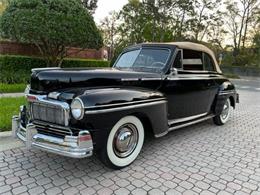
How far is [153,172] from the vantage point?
12.0 feet

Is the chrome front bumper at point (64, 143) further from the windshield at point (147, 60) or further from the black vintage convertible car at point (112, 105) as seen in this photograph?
the windshield at point (147, 60)

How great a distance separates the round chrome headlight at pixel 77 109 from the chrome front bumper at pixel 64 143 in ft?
0.66

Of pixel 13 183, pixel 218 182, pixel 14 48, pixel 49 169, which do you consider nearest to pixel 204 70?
pixel 218 182

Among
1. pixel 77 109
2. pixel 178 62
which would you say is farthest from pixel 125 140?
pixel 178 62

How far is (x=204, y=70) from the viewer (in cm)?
575

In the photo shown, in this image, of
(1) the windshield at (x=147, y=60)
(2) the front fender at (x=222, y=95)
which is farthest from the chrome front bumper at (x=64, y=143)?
(2) the front fender at (x=222, y=95)

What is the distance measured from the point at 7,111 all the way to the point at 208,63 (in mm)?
4816

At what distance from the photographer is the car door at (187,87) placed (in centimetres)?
460

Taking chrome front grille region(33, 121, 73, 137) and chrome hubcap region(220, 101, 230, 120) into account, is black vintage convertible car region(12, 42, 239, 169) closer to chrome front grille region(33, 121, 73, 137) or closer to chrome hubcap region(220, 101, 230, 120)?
chrome front grille region(33, 121, 73, 137)

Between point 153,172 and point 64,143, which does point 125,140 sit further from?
point 64,143

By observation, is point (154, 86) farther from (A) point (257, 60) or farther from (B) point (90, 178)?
(A) point (257, 60)

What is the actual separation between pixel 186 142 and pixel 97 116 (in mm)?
2412

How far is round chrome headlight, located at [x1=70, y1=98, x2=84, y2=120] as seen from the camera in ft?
10.3

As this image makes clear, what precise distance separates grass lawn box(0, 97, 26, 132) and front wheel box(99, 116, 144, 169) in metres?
2.47
